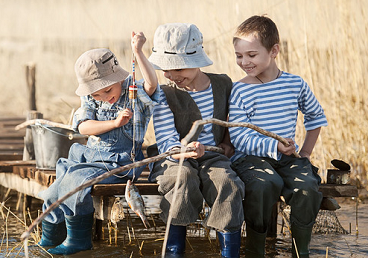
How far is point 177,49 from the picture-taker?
4406mm

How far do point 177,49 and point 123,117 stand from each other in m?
0.63

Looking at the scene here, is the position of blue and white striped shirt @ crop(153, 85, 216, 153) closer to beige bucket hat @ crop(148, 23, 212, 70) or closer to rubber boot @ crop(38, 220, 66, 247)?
beige bucket hat @ crop(148, 23, 212, 70)

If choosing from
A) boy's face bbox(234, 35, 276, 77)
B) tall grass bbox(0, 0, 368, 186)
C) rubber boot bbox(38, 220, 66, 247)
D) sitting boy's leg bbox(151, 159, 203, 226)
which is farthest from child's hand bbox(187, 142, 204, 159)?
tall grass bbox(0, 0, 368, 186)

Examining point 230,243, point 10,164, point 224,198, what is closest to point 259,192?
point 224,198

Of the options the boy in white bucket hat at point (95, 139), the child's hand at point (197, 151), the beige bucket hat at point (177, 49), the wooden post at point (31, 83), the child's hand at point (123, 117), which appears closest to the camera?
the child's hand at point (197, 151)

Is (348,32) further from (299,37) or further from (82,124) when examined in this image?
(82,124)

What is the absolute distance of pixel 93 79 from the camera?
433cm

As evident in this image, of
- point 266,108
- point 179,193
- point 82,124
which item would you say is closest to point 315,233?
point 266,108

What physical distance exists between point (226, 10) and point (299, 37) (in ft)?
2.73

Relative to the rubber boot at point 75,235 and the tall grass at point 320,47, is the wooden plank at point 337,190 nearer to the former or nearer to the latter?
the rubber boot at point 75,235

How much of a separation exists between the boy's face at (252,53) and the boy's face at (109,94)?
34.4 inches

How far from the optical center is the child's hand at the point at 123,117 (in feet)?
13.6

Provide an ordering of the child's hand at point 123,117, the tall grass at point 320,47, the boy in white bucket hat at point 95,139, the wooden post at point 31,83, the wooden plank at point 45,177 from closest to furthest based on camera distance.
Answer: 1. the child's hand at point 123,117
2. the boy in white bucket hat at point 95,139
3. the wooden plank at point 45,177
4. the tall grass at point 320,47
5. the wooden post at point 31,83

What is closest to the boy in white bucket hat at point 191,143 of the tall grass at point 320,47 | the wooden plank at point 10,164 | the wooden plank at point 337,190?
the wooden plank at point 337,190
